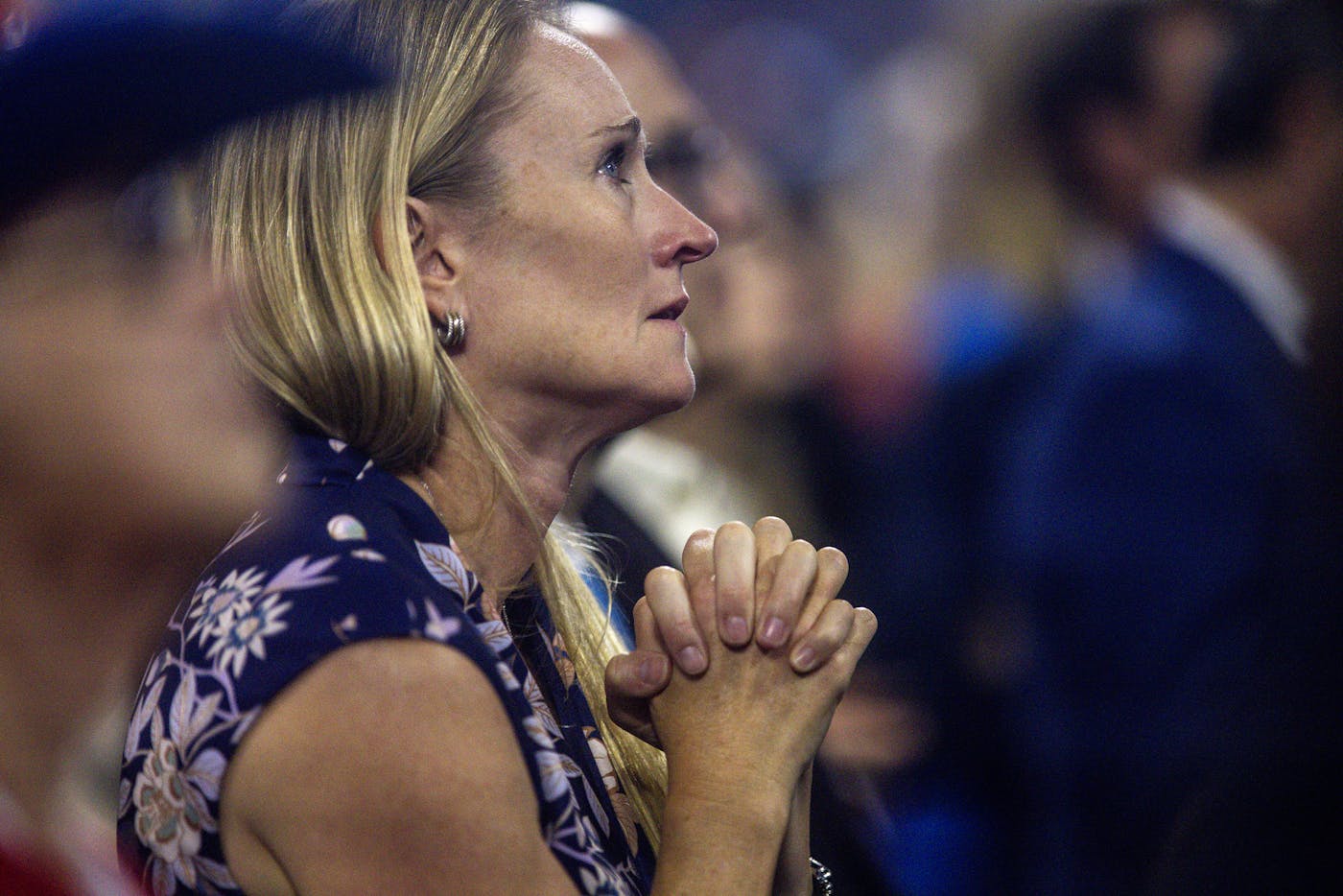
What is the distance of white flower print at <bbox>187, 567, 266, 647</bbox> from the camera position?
4.29 feet

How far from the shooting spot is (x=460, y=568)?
4.85 feet

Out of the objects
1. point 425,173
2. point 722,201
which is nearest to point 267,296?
point 425,173

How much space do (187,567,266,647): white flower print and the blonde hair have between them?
8.5 inches

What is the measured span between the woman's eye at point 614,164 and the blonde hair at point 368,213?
0.14 metres

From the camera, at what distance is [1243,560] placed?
258cm

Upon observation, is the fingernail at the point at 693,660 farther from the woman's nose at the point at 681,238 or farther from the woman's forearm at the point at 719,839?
the woman's nose at the point at 681,238

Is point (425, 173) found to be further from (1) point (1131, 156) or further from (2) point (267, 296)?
(1) point (1131, 156)

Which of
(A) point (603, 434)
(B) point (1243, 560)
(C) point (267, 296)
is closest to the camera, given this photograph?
(C) point (267, 296)

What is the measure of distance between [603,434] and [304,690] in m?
0.62

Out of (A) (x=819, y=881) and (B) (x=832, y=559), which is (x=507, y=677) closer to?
(B) (x=832, y=559)

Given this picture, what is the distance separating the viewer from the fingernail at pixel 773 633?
1518 millimetres

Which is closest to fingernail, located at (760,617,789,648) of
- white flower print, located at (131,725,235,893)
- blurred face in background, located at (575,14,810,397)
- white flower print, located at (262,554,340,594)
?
white flower print, located at (262,554,340,594)

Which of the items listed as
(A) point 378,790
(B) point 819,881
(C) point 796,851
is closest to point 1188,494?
(B) point 819,881

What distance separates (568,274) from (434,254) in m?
0.16
